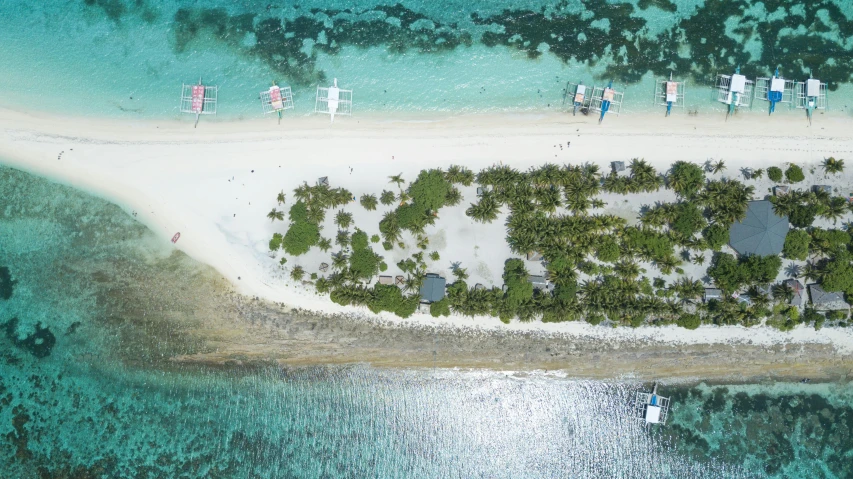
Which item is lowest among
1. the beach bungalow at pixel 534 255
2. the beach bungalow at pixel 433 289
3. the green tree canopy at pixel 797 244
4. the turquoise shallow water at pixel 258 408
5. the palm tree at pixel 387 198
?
the turquoise shallow water at pixel 258 408

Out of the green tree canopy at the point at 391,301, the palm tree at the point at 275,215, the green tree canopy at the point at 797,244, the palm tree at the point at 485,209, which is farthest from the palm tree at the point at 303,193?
the green tree canopy at the point at 797,244

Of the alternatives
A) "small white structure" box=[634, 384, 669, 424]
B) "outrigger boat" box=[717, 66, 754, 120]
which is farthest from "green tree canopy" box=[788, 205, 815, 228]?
"small white structure" box=[634, 384, 669, 424]

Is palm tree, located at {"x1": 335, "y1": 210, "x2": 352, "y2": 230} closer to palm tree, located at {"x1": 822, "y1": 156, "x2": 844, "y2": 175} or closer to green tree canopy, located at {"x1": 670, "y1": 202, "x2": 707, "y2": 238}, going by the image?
green tree canopy, located at {"x1": 670, "y1": 202, "x2": 707, "y2": 238}

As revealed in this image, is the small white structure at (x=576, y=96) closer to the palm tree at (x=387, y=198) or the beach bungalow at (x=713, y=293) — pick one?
the palm tree at (x=387, y=198)

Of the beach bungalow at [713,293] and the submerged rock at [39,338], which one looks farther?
the submerged rock at [39,338]

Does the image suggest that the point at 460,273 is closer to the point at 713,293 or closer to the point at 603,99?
the point at 603,99

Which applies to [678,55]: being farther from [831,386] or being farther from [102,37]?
[102,37]
